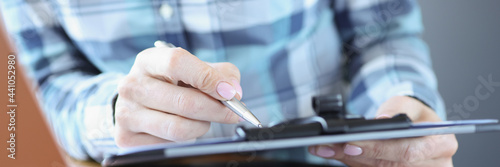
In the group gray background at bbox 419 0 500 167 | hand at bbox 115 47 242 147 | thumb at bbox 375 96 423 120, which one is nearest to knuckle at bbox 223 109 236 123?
hand at bbox 115 47 242 147

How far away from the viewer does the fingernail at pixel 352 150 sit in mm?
205

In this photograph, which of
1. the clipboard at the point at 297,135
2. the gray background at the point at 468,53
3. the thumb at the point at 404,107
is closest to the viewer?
the clipboard at the point at 297,135

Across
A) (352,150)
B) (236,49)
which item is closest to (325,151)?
(352,150)

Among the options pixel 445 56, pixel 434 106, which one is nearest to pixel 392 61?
pixel 434 106

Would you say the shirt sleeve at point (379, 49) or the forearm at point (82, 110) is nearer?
the forearm at point (82, 110)

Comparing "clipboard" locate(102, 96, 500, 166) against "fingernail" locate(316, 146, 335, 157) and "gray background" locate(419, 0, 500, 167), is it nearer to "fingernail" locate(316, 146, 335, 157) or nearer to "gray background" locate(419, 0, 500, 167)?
"fingernail" locate(316, 146, 335, 157)

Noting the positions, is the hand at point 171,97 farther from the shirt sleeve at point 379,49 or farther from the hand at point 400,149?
the shirt sleeve at point 379,49

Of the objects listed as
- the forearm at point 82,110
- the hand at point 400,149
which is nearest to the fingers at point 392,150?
the hand at point 400,149

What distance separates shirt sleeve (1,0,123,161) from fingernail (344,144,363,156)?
128 mm

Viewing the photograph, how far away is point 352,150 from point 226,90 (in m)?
0.08

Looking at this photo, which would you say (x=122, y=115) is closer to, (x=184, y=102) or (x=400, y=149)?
(x=184, y=102)

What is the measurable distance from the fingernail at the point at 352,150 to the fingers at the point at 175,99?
6cm

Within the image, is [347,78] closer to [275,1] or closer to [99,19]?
[275,1]

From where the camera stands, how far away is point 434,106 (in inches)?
11.4
